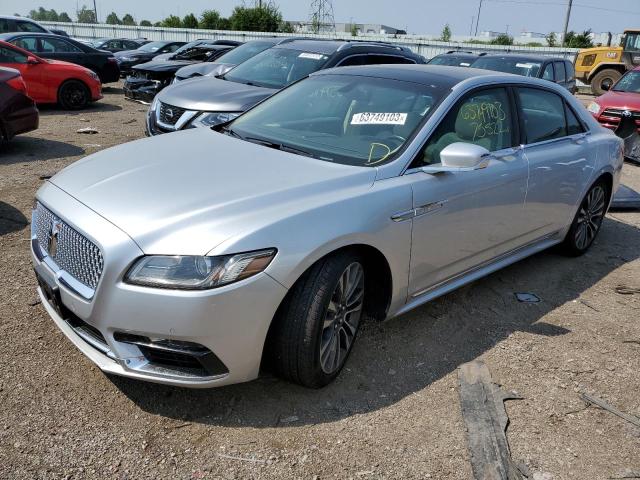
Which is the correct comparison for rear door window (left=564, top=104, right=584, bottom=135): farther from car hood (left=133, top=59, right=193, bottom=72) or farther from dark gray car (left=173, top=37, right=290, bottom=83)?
car hood (left=133, top=59, right=193, bottom=72)

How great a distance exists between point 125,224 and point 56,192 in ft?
2.44

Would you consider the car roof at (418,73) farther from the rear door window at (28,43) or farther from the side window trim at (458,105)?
the rear door window at (28,43)

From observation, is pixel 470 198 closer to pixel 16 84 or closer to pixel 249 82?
pixel 249 82

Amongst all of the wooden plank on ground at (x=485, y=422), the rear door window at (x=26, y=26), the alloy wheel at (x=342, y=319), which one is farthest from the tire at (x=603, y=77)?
the alloy wheel at (x=342, y=319)

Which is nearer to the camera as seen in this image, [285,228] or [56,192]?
[285,228]

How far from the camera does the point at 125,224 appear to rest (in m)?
2.61

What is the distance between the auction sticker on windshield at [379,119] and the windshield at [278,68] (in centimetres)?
409

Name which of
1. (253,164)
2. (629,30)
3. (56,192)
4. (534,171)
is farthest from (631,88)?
(629,30)

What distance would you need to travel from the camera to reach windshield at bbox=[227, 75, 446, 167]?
11.3ft

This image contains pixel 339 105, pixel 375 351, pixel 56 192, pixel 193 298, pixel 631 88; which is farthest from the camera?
pixel 631 88

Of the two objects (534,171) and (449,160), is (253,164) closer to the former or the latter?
(449,160)

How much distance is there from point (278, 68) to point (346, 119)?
452 centimetres

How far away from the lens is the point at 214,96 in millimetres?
6961

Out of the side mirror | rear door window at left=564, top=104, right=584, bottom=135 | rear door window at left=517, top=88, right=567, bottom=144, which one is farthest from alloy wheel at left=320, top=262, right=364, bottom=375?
rear door window at left=564, top=104, right=584, bottom=135
